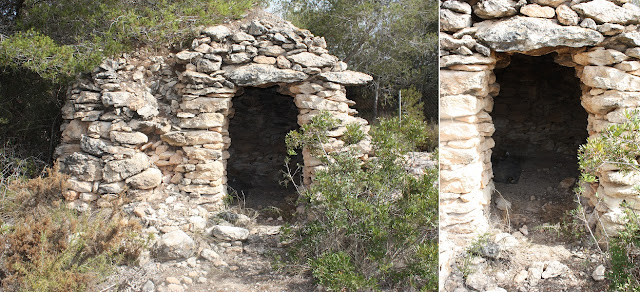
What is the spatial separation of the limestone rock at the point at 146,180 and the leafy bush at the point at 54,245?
0.41m

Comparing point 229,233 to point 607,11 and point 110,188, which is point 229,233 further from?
point 607,11

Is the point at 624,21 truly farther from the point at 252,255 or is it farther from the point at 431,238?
the point at 252,255

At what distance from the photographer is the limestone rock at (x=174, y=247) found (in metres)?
4.54

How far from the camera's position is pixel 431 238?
4188mm

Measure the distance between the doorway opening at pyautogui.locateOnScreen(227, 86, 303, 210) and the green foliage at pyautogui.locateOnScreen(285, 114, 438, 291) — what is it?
3817 mm

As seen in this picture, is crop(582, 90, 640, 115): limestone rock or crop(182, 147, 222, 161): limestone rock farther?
crop(182, 147, 222, 161): limestone rock

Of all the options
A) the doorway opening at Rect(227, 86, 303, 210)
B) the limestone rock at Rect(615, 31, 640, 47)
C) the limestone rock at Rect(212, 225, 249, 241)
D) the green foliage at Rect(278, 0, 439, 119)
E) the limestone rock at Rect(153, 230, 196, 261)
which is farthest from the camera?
the green foliage at Rect(278, 0, 439, 119)

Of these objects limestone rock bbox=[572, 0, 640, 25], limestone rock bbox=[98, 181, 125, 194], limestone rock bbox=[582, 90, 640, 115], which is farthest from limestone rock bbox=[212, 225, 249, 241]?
limestone rock bbox=[572, 0, 640, 25]

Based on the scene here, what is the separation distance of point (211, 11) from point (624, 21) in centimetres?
454

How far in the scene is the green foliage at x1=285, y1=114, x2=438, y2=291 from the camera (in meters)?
3.79

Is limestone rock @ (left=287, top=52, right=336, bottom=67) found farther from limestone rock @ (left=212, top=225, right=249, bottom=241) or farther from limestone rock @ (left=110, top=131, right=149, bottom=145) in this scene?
limestone rock @ (left=212, top=225, right=249, bottom=241)

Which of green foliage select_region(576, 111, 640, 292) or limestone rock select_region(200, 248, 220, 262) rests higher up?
green foliage select_region(576, 111, 640, 292)

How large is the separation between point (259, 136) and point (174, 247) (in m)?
4.03

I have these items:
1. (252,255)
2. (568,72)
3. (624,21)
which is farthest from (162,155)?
(568,72)
